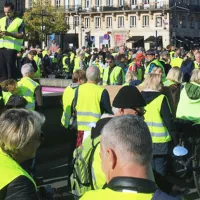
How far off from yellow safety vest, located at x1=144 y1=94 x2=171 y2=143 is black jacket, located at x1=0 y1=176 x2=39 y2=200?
149 inches

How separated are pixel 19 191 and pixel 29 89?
5.34m

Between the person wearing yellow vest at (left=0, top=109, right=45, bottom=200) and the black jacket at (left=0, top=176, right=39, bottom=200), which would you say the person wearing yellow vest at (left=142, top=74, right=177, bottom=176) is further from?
the black jacket at (left=0, top=176, right=39, bottom=200)

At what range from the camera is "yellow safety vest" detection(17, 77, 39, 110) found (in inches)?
343

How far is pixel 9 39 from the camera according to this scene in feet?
34.5

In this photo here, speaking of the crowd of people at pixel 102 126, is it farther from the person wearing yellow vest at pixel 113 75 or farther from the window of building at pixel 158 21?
the window of building at pixel 158 21

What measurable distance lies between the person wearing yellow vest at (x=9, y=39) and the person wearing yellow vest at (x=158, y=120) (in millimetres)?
3649

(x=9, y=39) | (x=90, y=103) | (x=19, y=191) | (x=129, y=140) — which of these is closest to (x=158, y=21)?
(x=9, y=39)

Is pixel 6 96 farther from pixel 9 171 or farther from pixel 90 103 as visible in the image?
pixel 9 171

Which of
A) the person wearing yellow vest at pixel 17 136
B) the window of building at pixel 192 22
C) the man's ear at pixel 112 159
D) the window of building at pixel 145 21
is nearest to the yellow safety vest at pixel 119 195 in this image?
the man's ear at pixel 112 159

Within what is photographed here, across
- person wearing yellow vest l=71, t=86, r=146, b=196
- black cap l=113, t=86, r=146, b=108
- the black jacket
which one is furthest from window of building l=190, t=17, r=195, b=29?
the black jacket

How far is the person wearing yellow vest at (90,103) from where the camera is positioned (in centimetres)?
812

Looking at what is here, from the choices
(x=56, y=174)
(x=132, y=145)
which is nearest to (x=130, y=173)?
(x=132, y=145)

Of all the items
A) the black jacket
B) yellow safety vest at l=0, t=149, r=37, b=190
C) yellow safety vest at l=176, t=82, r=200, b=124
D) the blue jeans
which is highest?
yellow safety vest at l=0, t=149, r=37, b=190

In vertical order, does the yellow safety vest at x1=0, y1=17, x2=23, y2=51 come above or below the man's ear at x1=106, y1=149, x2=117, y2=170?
above
